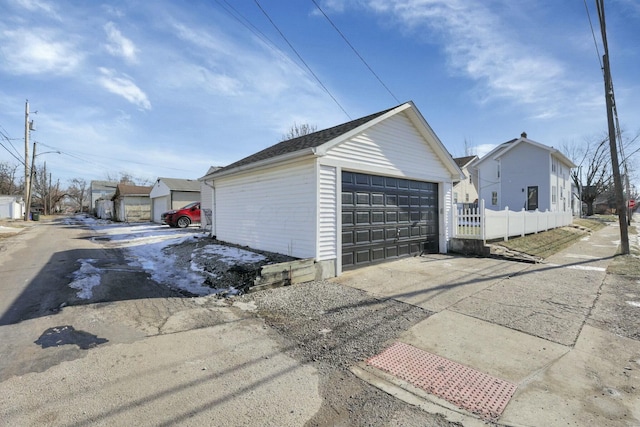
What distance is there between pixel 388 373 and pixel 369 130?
20.0 ft

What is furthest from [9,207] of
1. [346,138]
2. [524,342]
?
[524,342]

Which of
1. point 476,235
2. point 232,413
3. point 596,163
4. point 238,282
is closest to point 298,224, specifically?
point 238,282

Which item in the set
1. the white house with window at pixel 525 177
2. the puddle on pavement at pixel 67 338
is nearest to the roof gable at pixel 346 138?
the puddle on pavement at pixel 67 338

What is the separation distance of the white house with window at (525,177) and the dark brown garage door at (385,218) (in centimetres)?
1431

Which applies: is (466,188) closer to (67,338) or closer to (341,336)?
(341,336)

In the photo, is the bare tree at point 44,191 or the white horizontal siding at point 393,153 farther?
the bare tree at point 44,191

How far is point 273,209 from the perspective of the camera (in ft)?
26.4

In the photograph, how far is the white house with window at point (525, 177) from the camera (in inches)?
824

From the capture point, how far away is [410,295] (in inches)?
220

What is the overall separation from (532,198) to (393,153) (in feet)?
59.9

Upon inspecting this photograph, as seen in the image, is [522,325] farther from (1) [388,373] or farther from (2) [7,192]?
(2) [7,192]

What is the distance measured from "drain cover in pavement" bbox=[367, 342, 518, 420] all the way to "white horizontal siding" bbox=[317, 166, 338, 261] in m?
3.37

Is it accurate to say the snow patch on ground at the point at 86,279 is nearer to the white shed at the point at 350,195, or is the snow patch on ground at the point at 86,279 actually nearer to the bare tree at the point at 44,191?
the white shed at the point at 350,195

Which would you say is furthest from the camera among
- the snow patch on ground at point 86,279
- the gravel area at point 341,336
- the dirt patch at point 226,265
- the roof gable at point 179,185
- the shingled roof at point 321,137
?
the roof gable at point 179,185
